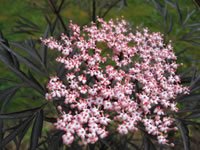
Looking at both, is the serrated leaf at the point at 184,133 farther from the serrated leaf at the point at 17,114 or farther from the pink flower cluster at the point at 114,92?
the serrated leaf at the point at 17,114

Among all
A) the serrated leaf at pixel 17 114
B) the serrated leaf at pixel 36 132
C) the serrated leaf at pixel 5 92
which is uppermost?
the serrated leaf at pixel 5 92

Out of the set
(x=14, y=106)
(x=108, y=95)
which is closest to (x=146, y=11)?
(x=14, y=106)

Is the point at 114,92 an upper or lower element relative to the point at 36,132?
upper

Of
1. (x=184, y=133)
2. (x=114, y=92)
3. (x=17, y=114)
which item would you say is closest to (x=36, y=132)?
(x=17, y=114)

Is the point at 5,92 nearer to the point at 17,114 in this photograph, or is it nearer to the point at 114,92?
the point at 17,114

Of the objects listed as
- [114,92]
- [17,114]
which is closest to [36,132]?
[17,114]

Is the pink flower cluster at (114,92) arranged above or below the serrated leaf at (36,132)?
above

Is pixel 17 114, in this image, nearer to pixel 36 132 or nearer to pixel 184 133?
pixel 36 132

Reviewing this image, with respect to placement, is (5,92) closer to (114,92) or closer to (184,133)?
(114,92)

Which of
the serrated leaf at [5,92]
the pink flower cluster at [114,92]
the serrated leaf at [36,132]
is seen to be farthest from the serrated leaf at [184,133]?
the serrated leaf at [5,92]
